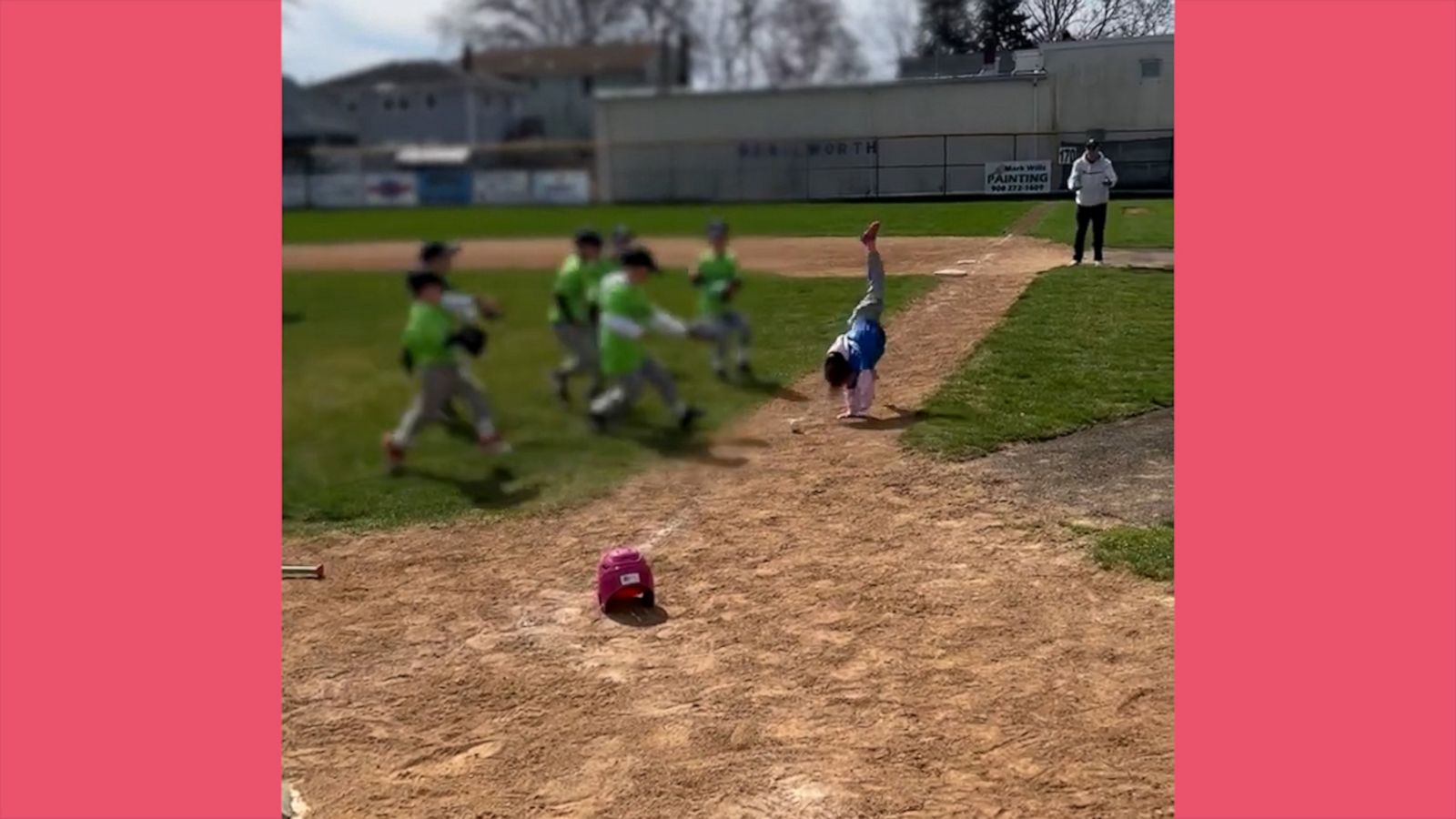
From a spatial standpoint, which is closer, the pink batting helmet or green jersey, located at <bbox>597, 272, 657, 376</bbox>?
green jersey, located at <bbox>597, 272, 657, 376</bbox>

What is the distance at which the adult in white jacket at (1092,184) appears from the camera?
5262 mm

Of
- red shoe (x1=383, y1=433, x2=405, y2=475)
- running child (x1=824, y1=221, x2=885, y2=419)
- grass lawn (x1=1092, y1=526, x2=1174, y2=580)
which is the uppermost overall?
running child (x1=824, y1=221, x2=885, y2=419)

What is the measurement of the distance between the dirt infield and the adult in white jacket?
29 cm

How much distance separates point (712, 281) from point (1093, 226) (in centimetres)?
357

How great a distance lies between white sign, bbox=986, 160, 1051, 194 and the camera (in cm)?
508

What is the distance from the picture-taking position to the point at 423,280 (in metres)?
3.14

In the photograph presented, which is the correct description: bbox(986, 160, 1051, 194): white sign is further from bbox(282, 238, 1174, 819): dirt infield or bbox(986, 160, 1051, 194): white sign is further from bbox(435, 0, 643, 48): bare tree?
bbox(435, 0, 643, 48): bare tree

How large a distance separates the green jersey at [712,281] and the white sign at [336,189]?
1058 millimetres

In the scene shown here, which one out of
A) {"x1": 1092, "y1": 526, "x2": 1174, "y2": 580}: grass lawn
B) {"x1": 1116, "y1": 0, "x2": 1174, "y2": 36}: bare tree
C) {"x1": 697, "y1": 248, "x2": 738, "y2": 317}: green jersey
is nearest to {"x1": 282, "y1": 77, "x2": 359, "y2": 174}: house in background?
{"x1": 697, "y1": 248, "x2": 738, "y2": 317}: green jersey

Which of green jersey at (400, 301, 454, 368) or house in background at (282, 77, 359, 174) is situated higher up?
house in background at (282, 77, 359, 174)

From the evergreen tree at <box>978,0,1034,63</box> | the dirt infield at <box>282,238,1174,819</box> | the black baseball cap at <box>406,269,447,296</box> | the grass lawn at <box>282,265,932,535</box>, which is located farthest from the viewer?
the dirt infield at <box>282,238,1174,819</box>

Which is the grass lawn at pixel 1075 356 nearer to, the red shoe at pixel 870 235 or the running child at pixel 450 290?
the red shoe at pixel 870 235

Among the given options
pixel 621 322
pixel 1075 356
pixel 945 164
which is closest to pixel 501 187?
pixel 621 322

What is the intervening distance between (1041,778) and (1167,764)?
2.28 feet
